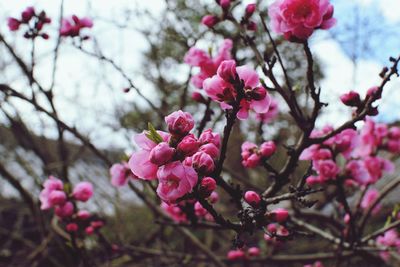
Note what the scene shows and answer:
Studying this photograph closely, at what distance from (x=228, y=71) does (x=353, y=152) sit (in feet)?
4.82

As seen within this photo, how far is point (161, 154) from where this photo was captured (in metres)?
0.98

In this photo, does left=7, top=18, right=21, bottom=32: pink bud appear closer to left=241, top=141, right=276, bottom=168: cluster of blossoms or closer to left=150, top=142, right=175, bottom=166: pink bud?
left=241, top=141, right=276, bottom=168: cluster of blossoms

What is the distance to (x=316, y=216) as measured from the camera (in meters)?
2.80

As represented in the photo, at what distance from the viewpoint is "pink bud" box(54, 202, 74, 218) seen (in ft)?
6.72

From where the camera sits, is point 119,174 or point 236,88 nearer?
point 236,88

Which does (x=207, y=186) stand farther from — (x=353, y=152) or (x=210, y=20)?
(x=353, y=152)

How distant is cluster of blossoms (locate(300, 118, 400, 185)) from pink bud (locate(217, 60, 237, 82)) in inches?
30.3

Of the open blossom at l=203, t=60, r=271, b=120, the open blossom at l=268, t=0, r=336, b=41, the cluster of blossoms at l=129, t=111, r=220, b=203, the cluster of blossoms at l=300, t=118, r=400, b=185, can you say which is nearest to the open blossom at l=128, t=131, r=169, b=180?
the cluster of blossoms at l=129, t=111, r=220, b=203

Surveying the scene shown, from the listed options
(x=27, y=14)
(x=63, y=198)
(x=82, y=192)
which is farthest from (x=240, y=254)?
(x=27, y=14)

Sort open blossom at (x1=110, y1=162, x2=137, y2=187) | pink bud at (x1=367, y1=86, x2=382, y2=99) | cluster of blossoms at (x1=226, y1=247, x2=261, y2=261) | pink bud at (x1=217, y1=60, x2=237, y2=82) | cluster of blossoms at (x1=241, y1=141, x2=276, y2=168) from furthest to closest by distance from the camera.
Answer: cluster of blossoms at (x1=226, y1=247, x2=261, y2=261)
open blossom at (x1=110, y1=162, x2=137, y2=187)
cluster of blossoms at (x1=241, y1=141, x2=276, y2=168)
pink bud at (x1=367, y1=86, x2=382, y2=99)
pink bud at (x1=217, y1=60, x2=237, y2=82)

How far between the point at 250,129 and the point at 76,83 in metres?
3.11

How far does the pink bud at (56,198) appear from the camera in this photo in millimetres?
1990

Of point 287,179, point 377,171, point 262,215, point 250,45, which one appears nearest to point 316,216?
point 377,171

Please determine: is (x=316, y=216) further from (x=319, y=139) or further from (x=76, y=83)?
(x=76, y=83)
